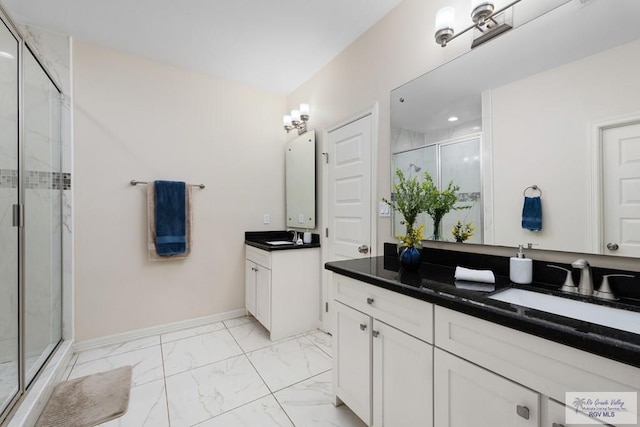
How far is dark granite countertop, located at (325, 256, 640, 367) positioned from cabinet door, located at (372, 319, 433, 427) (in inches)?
8.4

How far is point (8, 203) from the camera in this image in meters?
1.63

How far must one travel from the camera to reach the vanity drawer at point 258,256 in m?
2.49

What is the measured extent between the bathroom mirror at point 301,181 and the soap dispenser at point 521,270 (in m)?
1.79

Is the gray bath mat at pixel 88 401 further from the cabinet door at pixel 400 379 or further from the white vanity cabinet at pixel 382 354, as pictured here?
the cabinet door at pixel 400 379

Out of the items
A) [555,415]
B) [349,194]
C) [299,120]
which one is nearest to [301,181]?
[299,120]

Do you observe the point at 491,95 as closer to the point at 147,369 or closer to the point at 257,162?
the point at 257,162

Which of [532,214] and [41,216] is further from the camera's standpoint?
[41,216]

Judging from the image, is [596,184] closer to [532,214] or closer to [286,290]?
[532,214]

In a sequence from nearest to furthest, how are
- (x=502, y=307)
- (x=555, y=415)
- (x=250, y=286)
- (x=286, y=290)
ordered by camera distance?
(x=555, y=415) → (x=502, y=307) → (x=286, y=290) → (x=250, y=286)

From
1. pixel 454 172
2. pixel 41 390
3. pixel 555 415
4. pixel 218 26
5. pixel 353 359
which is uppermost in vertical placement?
pixel 218 26

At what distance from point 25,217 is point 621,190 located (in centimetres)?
313

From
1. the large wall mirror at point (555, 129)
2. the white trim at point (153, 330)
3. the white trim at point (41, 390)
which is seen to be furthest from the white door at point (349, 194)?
the white trim at point (41, 390)

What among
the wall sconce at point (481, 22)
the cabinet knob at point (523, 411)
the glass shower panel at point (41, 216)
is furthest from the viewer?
the glass shower panel at point (41, 216)

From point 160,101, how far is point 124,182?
864 mm
